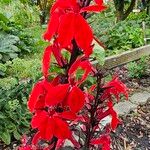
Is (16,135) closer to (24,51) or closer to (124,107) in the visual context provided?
(124,107)

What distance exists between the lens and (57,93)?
1.18 metres

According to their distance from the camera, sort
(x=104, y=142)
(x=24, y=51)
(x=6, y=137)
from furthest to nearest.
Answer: (x=24, y=51), (x=6, y=137), (x=104, y=142)

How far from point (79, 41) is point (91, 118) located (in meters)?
0.51

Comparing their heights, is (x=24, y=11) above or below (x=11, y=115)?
above

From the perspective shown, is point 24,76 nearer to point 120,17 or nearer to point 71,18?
point 71,18

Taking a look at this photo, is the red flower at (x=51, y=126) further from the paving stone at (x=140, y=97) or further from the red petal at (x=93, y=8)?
the paving stone at (x=140, y=97)

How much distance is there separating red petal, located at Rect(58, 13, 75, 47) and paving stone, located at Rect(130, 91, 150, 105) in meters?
3.51

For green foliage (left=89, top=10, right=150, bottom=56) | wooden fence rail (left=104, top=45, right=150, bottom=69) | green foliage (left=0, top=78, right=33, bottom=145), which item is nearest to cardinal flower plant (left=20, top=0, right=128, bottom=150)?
green foliage (left=0, top=78, right=33, bottom=145)

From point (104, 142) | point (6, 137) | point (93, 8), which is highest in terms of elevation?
point (93, 8)

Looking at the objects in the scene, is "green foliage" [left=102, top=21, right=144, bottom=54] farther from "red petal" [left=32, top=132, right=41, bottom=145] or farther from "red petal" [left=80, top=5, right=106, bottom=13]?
"red petal" [left=80, top=5, right=106, bottom=13]

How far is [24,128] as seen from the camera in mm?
3701

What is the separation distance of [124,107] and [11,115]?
4.19 ft

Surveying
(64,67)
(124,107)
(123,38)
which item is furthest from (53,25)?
(123,38)

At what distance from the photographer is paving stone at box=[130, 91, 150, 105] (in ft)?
14.9
